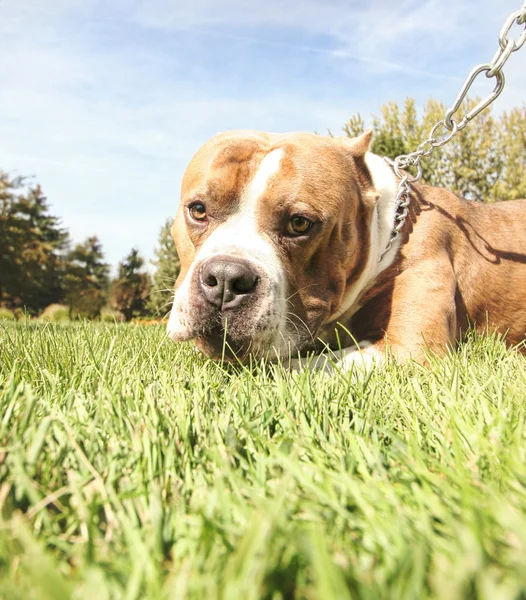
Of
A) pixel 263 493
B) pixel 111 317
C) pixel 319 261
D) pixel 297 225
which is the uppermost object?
pixel 297 225

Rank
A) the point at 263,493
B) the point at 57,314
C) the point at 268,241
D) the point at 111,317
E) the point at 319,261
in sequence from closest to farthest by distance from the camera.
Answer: the point at 263,493 < the point at 268,241 < the point at 319,261 < the point at 111,317 < the point at 57,314

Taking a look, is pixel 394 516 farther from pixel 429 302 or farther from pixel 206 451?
pixel 429 302

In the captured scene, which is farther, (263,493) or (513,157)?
(513,157)

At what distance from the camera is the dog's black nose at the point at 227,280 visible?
2.91 m

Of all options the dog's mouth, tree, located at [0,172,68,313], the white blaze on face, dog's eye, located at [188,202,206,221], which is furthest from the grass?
tree, located at [0,172,68,313]

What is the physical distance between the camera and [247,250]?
315 cm

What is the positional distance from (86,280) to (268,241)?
134 ft

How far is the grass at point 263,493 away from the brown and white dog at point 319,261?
761 mm

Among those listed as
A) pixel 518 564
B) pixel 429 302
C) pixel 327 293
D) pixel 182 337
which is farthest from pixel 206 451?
pixel 429 302

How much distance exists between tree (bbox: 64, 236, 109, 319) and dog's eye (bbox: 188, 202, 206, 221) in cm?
1694

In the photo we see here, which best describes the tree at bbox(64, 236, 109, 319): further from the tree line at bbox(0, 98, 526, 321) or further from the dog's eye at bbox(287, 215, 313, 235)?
the dog's eye at bbox(287, 215, 313, 235)

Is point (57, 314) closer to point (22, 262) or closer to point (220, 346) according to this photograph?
point (22, 262)

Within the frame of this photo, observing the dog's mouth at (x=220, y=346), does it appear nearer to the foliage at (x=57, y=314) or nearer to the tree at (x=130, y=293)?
the foliage at (x=57, y=314)

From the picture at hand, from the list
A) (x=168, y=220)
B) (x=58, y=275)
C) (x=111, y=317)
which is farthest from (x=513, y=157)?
(x=58, y=275)
